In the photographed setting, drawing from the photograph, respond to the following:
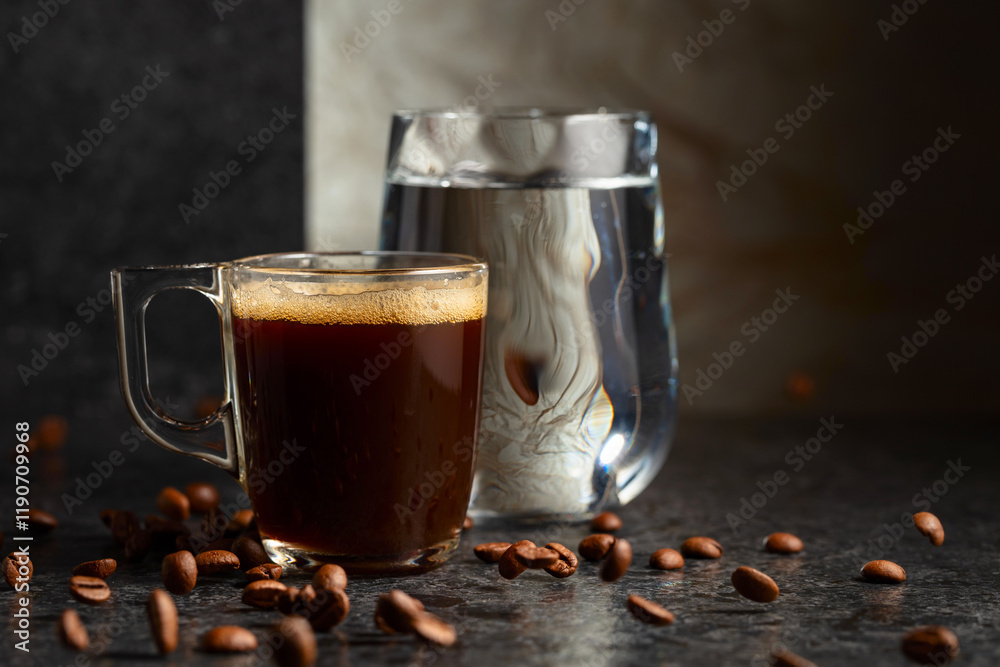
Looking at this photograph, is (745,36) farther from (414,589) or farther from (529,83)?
(414,589)

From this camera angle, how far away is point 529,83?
161 centimetres

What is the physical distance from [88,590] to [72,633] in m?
0.10

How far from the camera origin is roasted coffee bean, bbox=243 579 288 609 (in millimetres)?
805

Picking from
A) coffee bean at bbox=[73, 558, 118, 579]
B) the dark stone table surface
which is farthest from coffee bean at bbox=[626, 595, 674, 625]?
coffee bean at bbox=[73, 558, 118, 579]

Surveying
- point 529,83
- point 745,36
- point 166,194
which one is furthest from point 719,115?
point 166,194

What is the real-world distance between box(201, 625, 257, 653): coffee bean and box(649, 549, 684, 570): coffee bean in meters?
0.36

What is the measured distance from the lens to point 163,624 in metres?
0.73

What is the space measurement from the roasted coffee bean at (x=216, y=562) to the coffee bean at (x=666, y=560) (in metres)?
0.35

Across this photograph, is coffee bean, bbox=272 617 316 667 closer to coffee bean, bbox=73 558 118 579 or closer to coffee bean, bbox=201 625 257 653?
coffee bean, bbox=201 625 257 653
